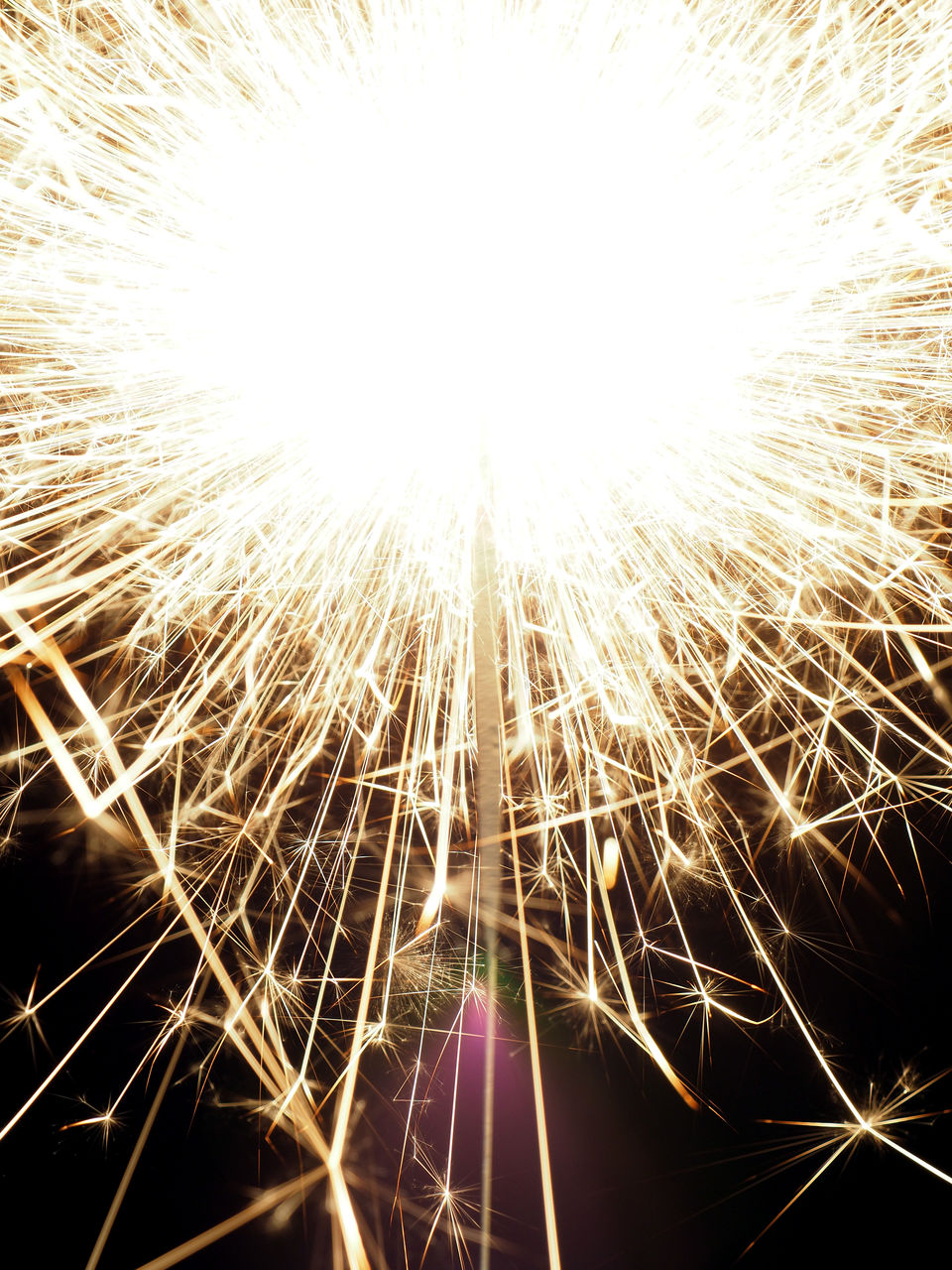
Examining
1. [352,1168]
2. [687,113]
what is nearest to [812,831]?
[352,1168]

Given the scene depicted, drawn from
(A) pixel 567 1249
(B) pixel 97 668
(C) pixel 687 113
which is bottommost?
(A) pixel 567 1249

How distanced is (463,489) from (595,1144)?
1.46 m

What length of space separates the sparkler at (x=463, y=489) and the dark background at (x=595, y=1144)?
0.15 ft

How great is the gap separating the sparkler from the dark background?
5cm

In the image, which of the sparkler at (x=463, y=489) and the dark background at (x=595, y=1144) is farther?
the sparkler at (x=463, y=489)

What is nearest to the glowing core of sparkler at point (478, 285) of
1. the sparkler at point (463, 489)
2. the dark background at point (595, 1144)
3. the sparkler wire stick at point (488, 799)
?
the sparkler at point (463, 489)

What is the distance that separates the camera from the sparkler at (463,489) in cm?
133

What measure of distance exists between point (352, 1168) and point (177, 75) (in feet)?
7.33

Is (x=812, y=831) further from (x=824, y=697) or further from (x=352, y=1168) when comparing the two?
(x=352, y=1168)

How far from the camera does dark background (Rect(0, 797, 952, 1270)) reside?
122 cm

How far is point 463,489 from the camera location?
1.72m

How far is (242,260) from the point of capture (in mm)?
1474

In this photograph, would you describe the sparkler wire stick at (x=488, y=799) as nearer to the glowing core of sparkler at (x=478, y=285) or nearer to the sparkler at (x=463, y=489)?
the sparkler at (x=463, y=489)

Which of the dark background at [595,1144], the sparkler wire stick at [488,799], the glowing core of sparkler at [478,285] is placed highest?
the glowing core of sparkler at [478,285]
